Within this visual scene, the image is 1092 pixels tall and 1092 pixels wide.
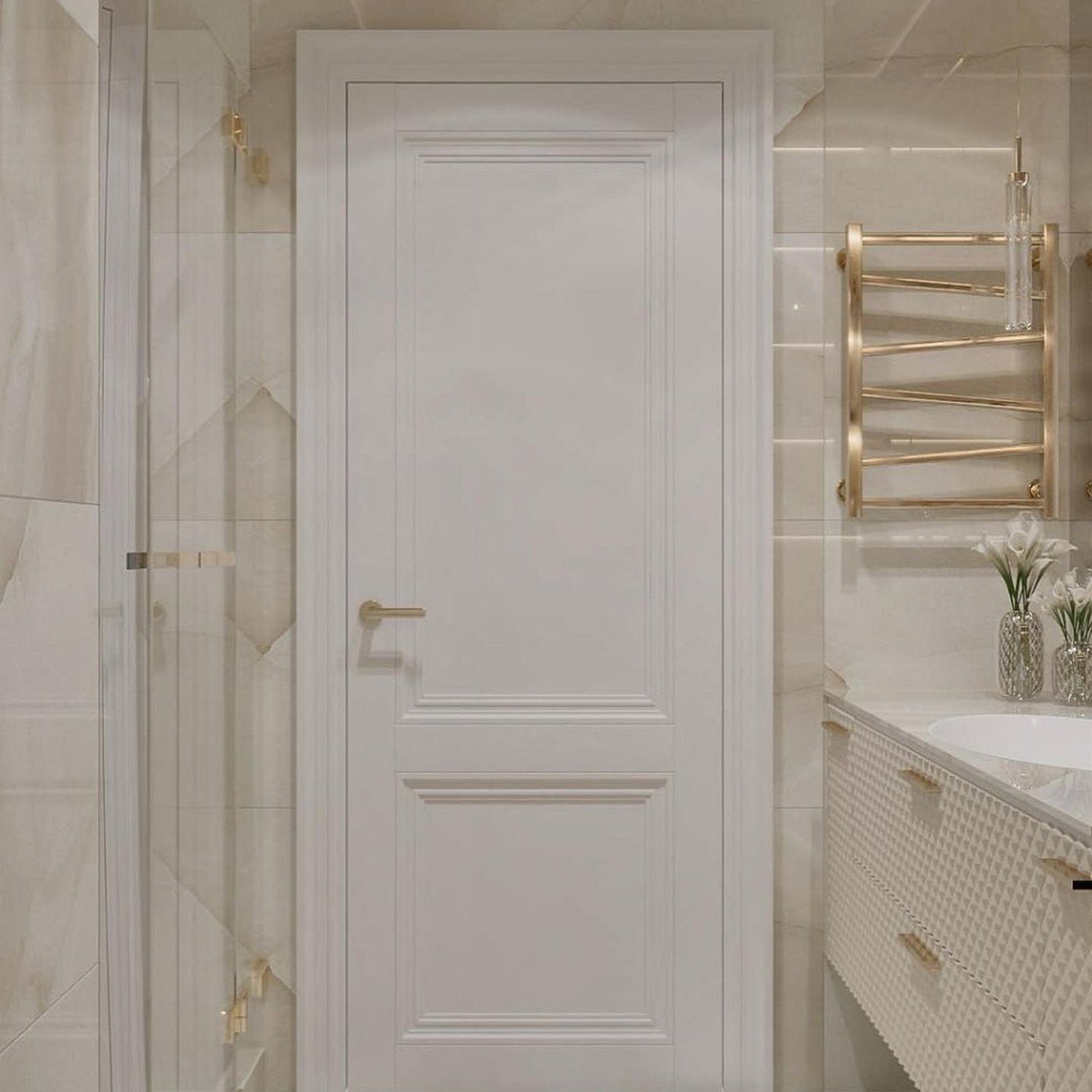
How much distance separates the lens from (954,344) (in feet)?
7.32

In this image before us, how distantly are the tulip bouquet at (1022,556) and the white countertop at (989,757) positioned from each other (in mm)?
222

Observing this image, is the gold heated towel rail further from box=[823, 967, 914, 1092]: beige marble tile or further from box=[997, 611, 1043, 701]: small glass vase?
box=[823, 967, 914, 1092]: beige marble tile

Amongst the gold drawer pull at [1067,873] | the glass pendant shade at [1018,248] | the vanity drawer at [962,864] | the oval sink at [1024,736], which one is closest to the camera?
the gold drawer pull at [1067,873]

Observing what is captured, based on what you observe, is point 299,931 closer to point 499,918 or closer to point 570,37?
point 499,918

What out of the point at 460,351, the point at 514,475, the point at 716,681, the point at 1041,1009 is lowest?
the point at 1041,1009

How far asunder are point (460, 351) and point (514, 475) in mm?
273

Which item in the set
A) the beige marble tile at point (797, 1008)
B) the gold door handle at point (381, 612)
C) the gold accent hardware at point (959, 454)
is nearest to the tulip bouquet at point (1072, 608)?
the gold accent hardware at point (959, 454)

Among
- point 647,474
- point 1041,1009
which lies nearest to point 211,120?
point 647,474

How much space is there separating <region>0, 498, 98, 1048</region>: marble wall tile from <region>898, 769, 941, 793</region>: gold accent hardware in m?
1.18

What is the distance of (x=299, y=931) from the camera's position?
88.4 inches

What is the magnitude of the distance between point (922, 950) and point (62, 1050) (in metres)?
1.23

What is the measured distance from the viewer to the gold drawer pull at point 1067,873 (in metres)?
1.23

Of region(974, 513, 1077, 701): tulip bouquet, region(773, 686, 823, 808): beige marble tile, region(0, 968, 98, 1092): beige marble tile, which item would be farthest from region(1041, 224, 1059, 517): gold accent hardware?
region(0, 968, 98, 1092): beige marble tile

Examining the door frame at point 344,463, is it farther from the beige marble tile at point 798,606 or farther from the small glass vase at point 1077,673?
the small glass vase at point 1077,673
